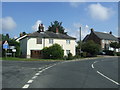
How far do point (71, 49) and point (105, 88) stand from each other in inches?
2022

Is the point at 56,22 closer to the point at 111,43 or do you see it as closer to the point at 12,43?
the point at 111,43

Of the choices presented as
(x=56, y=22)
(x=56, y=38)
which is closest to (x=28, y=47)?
(x=56, y=38)

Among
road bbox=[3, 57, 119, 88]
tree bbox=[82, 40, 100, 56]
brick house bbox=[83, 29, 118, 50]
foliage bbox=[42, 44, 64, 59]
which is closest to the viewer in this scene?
road bbox=[3, 57, 119, 88]

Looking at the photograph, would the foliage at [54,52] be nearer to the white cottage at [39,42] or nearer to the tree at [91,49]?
the white cottage at [39,42]

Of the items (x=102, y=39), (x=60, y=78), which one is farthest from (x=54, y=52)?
(x=102, y=39)

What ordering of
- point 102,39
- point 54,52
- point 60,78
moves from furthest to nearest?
point 102,39 → point 54,52 → point 60,78

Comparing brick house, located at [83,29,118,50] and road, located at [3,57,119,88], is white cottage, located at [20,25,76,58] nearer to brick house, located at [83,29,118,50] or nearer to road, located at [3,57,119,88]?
brick house, located at [83,29,118,50]

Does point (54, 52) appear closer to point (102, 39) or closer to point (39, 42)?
point (39, 42)

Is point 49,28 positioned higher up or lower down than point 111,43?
higher up

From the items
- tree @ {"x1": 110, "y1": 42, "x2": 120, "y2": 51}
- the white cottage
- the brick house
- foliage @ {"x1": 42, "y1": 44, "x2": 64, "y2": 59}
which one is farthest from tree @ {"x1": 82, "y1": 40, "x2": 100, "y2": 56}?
tree @ {"x1": 110, "y1": 42, "x2": 120, "y2": 51}

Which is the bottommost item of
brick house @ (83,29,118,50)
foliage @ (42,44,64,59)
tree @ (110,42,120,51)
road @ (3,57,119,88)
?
road @ (3,57,119,88)

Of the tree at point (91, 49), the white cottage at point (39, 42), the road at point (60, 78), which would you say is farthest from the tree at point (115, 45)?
the road at point (60, 78)

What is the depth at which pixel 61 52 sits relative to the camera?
166 feet

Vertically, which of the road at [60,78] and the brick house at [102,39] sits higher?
the brick house at [102,39]
